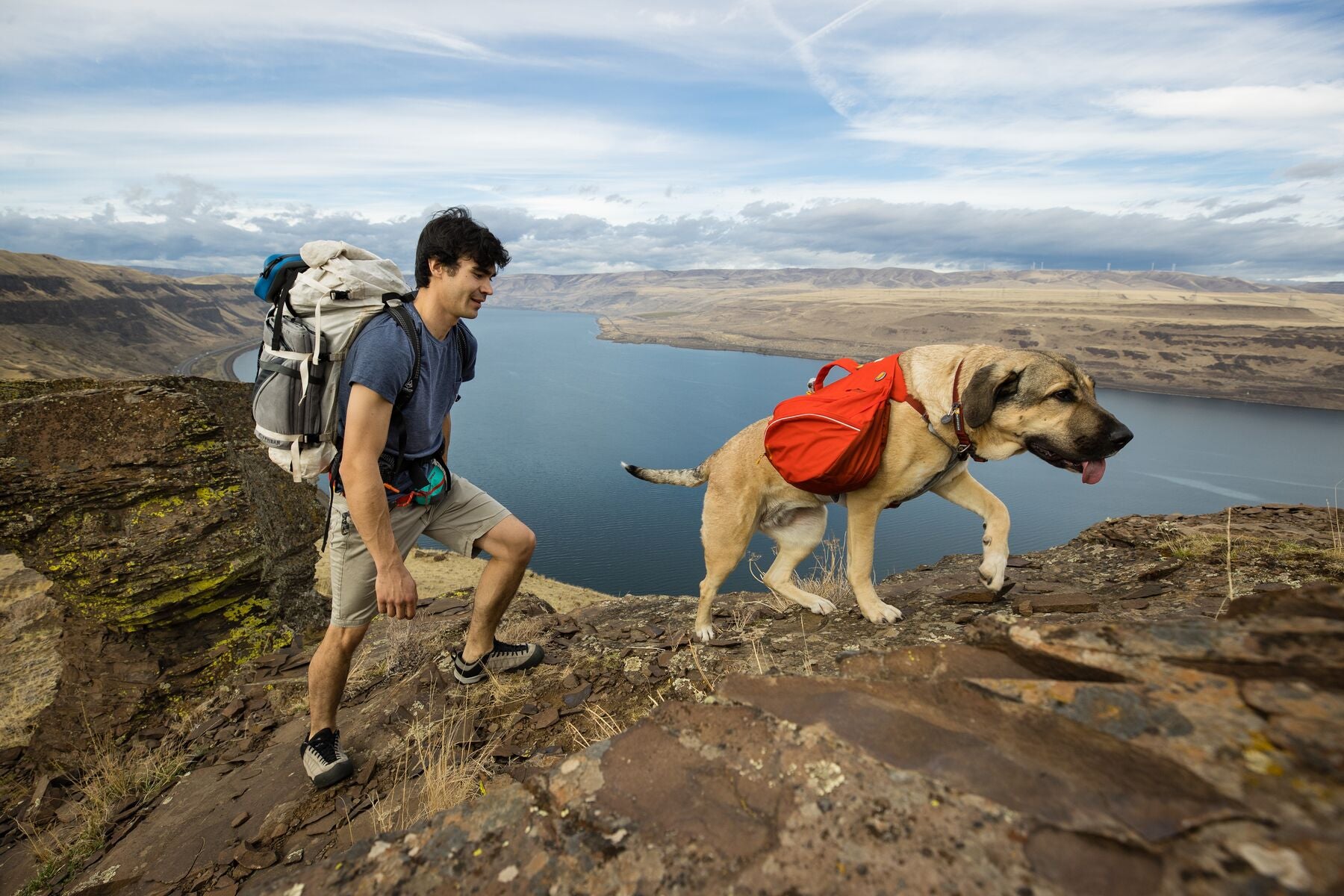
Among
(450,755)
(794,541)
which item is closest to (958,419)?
(794,541)

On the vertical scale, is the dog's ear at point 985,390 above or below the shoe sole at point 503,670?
above

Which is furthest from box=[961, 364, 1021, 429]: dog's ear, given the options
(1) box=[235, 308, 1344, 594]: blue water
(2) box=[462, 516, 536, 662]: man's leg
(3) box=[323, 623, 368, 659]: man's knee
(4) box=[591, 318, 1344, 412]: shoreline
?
(4) box=[591, 318, 1344, 412]: shoreline

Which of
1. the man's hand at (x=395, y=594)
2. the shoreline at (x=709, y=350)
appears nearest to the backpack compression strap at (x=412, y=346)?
the man's hand at (x=395, y=594)

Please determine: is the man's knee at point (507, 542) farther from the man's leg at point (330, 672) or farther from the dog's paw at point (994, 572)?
the dog's paw at point (994, 572)

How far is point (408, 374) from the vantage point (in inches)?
128

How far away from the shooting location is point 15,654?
19.0 feet

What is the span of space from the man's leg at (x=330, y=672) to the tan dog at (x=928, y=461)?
2265 mm

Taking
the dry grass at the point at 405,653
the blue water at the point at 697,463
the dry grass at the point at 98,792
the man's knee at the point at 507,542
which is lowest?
the blue water at the point at 697,463

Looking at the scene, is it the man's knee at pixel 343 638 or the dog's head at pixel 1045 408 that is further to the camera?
the dog's head at pixel 1045 408

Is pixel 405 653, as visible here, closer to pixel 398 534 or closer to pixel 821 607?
pixel 398 534

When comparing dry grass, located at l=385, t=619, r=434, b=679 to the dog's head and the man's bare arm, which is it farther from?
the dog's head

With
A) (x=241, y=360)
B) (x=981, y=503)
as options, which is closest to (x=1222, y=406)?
(x=981, y=503)

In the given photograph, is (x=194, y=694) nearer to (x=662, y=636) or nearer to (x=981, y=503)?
(x=662, y=636)

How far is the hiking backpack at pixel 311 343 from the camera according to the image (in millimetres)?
3197
